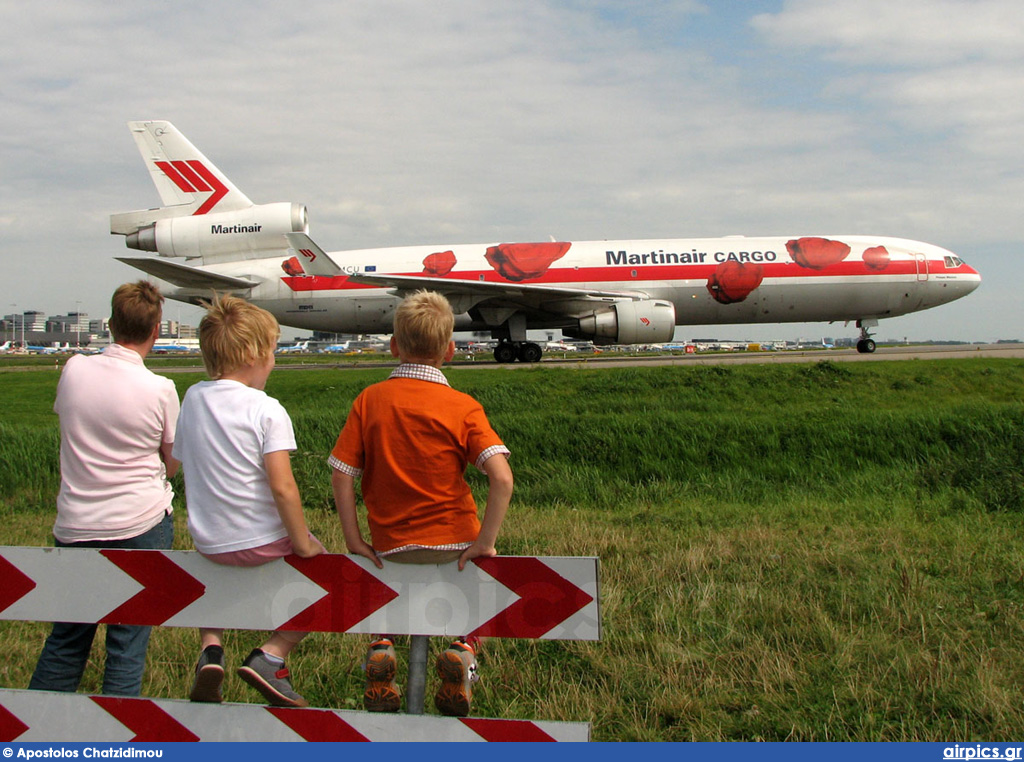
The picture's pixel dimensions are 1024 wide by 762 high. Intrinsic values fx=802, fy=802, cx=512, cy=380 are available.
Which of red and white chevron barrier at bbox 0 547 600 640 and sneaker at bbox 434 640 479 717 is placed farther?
sneaker at bbox 434 640 479 717

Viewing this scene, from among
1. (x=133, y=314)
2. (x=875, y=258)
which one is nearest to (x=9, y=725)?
(x=133, y=314)

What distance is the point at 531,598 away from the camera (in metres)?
2.39

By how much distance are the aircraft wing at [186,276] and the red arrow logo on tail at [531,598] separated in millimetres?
18812

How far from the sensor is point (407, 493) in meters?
2.84

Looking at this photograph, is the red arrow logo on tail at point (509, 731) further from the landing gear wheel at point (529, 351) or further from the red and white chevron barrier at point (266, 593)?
the landing gear wheel at point (529, 351)

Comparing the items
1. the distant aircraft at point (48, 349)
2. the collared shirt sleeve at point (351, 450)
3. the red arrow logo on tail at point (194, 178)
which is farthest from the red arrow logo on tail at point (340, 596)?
the distant aircraft at point (48, 349)

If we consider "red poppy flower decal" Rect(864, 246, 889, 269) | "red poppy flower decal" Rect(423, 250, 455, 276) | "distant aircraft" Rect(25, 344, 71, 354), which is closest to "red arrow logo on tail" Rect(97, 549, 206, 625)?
"red poppy flower decal" Rect(423, 250, 455, 276)

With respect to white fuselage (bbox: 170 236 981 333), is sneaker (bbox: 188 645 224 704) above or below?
below

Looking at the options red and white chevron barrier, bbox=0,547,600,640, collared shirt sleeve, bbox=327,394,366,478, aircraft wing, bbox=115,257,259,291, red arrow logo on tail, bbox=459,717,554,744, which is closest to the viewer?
red arrow logo on tail, bbox=459,717,554,744

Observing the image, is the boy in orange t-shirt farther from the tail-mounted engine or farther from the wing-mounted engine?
the tail-mounted engine

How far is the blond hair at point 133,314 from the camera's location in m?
3.27

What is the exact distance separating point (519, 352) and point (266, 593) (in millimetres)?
20288

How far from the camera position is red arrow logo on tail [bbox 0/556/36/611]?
254 cm

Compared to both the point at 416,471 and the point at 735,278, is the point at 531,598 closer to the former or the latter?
the point at 416,471
